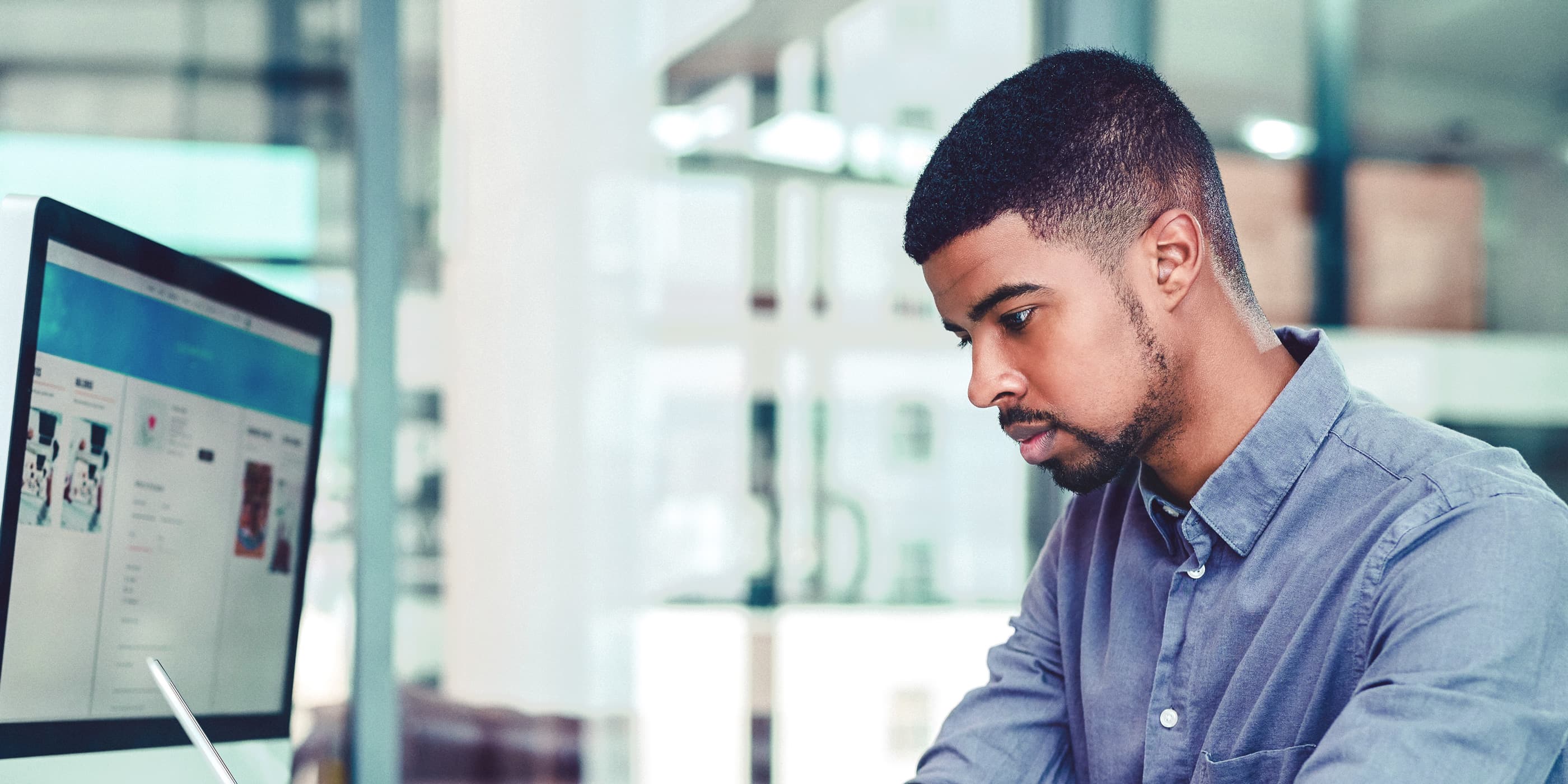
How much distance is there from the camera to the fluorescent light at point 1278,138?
3.18 metres

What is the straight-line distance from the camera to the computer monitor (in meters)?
0.84

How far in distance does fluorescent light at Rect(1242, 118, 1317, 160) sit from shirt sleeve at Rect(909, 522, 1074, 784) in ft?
7.50

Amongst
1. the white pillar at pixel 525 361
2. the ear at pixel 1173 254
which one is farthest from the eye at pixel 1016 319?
the white pillar at pixel 525 361

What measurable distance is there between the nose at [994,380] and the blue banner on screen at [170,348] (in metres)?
0.66

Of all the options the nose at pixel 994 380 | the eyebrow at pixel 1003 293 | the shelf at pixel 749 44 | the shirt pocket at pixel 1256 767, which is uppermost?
the shelf at pixel 749 44

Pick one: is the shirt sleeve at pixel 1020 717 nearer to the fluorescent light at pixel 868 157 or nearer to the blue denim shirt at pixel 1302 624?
the blue denim shirt at pixel 1302 624

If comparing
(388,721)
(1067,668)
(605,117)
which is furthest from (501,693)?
(1067,668)

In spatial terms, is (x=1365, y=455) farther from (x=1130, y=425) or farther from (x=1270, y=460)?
(x=1130, y=425)

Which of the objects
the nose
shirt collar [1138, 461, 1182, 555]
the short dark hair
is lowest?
→ shirt collar [1138, 461, 1182, 555]

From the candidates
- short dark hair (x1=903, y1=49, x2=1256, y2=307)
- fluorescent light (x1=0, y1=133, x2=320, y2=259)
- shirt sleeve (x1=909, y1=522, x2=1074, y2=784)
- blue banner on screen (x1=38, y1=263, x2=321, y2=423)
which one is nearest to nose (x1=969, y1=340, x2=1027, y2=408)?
short dark hair (x1=903, y1=49, x2=1256, y2=307)

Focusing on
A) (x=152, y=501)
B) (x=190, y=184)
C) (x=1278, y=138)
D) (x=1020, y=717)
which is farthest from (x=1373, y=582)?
(x=190, y=184)

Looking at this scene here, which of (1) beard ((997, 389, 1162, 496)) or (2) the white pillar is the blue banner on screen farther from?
(2) the white pillar

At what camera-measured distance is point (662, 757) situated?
3012 millimetres

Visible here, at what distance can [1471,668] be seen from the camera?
2.54 feet
